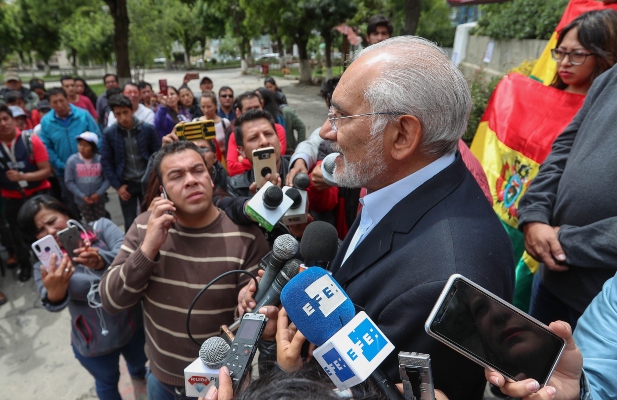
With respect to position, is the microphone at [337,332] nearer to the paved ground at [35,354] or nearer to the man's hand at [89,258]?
the man's hand at [89,258]

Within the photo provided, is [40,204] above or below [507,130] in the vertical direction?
below

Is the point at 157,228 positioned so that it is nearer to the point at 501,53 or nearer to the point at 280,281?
the point at 280,281

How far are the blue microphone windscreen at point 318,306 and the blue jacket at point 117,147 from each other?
4.04 metres

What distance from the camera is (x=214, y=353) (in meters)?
1.22

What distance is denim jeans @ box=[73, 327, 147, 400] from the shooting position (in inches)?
93.4

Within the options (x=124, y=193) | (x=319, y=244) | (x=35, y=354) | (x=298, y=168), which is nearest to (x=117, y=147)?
(x=124, y=193)

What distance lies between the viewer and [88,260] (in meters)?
2.14

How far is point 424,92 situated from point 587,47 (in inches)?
60.1

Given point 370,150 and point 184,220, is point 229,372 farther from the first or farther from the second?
point 184,220

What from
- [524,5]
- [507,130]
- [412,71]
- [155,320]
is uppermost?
[524,5]

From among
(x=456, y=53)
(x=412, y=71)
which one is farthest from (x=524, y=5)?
(x=412, y=71)

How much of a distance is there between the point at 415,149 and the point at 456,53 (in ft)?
39.5

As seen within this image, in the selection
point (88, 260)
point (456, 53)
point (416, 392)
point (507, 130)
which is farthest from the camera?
point (456, 53)

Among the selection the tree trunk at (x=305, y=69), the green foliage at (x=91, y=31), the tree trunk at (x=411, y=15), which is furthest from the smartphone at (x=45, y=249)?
the green foliage at (x=91, y=31)
